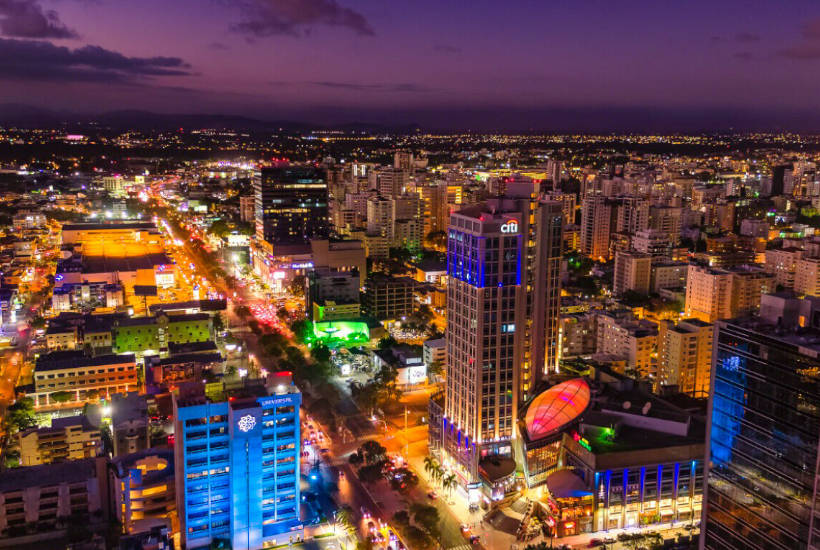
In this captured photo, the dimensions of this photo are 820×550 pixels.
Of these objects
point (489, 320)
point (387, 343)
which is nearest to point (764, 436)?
point (489, 320)

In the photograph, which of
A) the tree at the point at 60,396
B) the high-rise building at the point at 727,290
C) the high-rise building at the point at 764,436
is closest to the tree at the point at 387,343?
the tree at the point at 60,396

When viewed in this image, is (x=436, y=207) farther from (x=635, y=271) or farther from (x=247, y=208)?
(x=635, y=271)

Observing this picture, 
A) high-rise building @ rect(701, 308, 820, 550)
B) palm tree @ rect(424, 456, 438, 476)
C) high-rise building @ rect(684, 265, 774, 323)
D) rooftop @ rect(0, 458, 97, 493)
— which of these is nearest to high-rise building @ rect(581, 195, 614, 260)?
high-rise building @ rect(684, 265, 774, 323)

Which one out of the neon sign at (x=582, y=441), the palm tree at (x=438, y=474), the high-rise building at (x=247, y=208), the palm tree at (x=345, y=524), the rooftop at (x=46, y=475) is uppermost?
the high-rise building at (x=247, y=208)

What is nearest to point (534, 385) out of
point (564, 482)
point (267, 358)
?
point (564, 482)

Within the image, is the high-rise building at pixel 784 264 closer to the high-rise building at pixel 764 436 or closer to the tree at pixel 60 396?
the high-rise building at pixel 764 436

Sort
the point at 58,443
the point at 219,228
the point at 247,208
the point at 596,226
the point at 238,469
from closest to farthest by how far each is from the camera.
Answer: the point at 238,469 → the point at 58,443 → the point at 596,226 → the point at 219,228 → the point at 247,208
